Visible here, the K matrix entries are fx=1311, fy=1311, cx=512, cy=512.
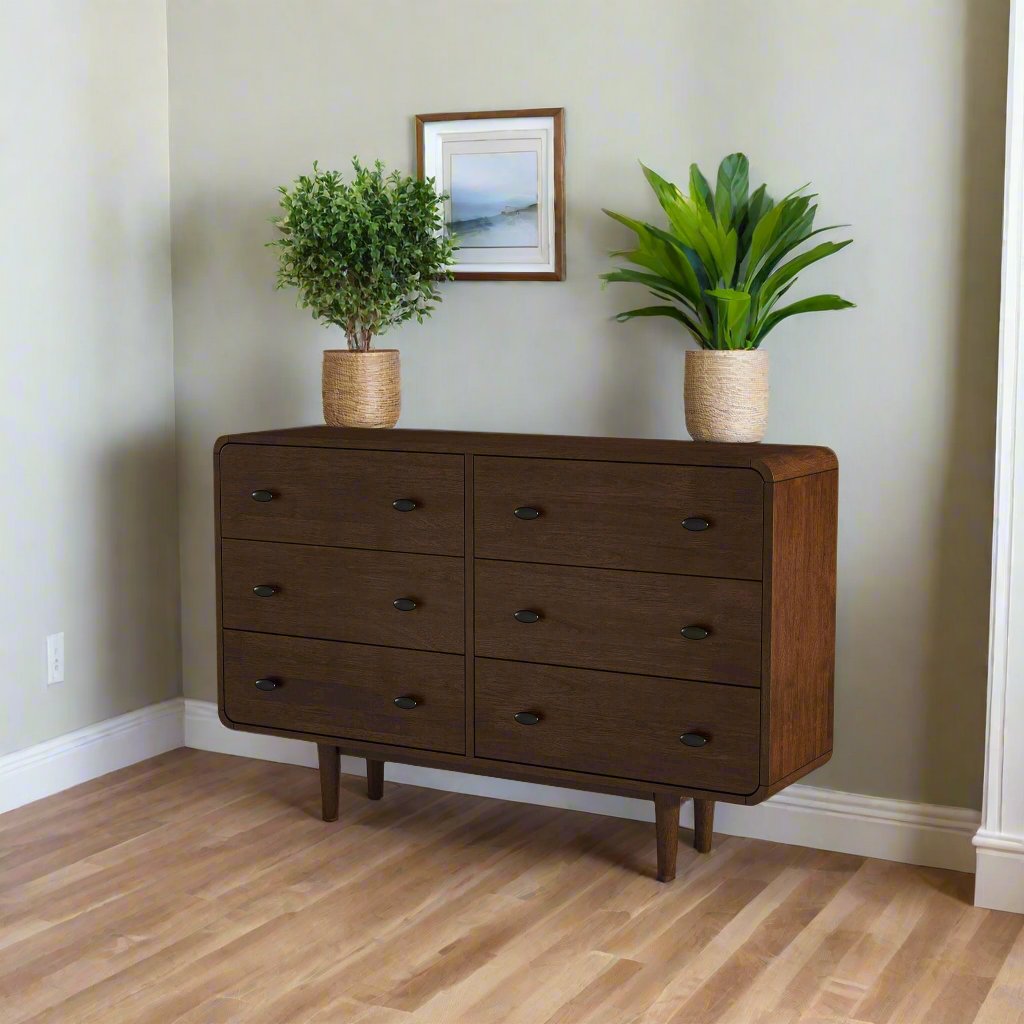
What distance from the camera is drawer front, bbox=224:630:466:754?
107 inches

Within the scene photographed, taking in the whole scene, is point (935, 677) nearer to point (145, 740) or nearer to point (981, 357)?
point (981, 357)

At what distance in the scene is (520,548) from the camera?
2.60 metres

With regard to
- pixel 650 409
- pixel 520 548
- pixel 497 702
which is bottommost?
pixel 497 702

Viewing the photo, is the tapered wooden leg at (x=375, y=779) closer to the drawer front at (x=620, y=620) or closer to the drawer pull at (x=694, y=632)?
the drawer front at (x=620, y=620)

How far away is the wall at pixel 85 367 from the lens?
10.0 ft

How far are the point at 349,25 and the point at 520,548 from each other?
1.44 meters

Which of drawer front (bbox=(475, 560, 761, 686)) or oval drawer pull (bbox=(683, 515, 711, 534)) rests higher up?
oval drawer pull (bbox=(683, 515, 711, 534))

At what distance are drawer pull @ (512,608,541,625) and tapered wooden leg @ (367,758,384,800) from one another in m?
0.75

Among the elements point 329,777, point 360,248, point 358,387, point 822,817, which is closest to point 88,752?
point 329,777

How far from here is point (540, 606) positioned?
2.60 metres

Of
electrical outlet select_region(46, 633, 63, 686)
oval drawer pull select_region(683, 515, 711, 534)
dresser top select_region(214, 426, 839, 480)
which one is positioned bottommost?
electrical outlet select_region(46, 633, 63, 686)

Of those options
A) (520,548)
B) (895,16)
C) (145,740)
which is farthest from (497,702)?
(895,16)

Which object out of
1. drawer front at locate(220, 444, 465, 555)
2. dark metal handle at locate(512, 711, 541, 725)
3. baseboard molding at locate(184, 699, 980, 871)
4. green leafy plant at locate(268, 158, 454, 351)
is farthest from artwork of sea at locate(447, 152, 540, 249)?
baseboard molding at locate(184, 699, 980, 871)

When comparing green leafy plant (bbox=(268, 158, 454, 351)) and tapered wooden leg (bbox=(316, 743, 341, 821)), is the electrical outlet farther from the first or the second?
green leafy plant (bbox=(268, 158, 454, 351))
